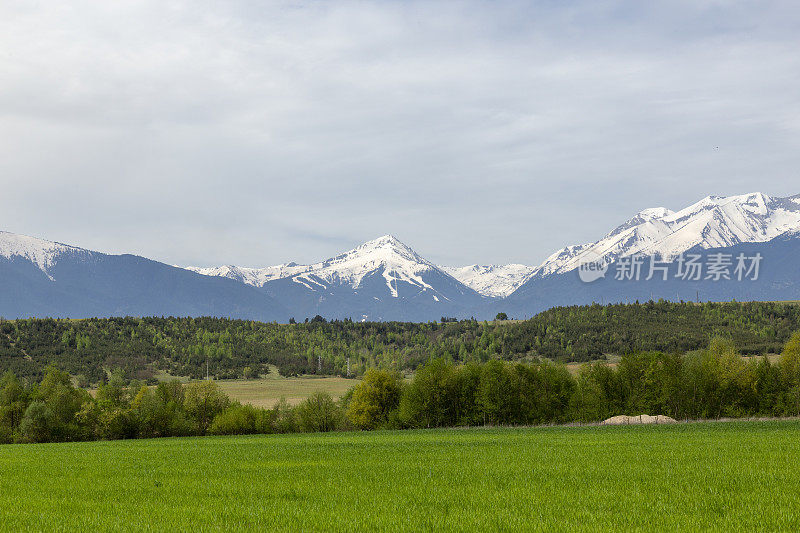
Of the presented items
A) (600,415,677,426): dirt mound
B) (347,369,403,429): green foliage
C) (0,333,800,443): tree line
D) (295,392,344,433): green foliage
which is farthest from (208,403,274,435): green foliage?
(600,415,677,426): dirt mound

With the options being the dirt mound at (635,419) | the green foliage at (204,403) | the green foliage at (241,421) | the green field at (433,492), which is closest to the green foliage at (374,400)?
the green foliage at (241,421)

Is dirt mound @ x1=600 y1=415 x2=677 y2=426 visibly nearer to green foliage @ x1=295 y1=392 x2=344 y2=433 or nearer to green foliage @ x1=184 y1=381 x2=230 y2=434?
green foliage @ x1=295 y1=392 x2=344 y2=433

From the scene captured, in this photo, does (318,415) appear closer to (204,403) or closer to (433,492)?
(204,403)

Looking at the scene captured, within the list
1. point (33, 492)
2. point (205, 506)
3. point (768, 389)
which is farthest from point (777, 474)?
point (768, 389)

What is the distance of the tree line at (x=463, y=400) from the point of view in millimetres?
103688

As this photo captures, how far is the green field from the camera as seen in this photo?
20.1m

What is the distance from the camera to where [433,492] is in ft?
88.2

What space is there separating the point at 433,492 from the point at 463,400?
87.6 metres

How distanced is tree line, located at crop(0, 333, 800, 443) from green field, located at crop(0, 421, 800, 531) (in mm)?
60592

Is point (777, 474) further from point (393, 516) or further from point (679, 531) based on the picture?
point (393, 516)

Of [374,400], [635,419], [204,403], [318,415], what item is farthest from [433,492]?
[204,403]

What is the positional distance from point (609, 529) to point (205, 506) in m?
15.4

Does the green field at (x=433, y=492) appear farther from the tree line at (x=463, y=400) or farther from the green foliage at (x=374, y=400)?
the green foliage at (x=374, y=400)

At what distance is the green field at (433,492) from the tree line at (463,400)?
6059 centimetres
